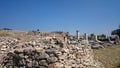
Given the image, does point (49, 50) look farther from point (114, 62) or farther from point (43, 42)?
point (114, 62)

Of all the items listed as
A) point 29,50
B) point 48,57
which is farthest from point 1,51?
point 48,57

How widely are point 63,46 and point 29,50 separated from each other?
61.5 inches

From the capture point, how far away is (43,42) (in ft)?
34.2

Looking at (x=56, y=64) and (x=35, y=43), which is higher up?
(x=35, y=43)

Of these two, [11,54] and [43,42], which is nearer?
[11,54]

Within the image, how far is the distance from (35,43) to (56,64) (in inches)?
66.7

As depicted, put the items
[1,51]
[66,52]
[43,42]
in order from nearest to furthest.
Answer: [66,52], [43,42], [1,51]

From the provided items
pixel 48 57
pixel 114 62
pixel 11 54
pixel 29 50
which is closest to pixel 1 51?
pixel 11 54

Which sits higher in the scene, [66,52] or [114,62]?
[66,52]

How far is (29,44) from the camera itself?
32.8 ft

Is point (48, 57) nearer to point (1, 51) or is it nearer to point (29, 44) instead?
point (29, 44)

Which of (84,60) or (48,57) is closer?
(48,57)

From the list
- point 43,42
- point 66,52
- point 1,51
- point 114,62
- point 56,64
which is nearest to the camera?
point 56,64

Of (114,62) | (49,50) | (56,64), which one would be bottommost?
(114,62)
